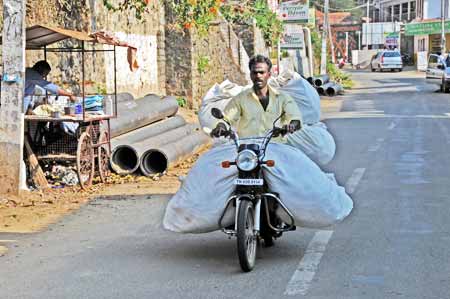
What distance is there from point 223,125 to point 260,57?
0.73 meters

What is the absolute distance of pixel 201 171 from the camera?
24.0ft

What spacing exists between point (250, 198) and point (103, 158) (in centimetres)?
616

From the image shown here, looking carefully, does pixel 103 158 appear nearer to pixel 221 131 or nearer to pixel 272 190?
pixel 221 131

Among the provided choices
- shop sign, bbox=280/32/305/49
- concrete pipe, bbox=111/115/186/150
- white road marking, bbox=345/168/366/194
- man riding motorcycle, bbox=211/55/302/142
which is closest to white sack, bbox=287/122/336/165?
man riding motorcycle, bbox=211/55/302/142

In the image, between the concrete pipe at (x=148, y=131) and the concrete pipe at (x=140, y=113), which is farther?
the concrete pipe at (x=140, y=113)

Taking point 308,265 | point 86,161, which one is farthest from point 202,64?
point 308,265

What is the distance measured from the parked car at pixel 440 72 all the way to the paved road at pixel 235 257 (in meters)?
25.0

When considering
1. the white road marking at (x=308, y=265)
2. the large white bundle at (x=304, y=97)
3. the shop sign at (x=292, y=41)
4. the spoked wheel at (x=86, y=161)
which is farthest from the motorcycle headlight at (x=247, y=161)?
the shop sign at (x=292, y=41)

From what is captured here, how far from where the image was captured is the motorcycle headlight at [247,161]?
6.91m

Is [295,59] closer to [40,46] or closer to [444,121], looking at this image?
[444,121]

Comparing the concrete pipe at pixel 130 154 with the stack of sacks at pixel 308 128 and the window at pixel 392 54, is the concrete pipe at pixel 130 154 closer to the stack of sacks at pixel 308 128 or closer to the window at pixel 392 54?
the stack of sacks at pixel 308 128

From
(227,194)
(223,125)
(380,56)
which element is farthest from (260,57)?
(380,56)

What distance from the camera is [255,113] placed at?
7.61 meters

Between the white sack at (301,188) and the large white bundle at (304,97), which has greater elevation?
the large white bundle at (304,97)
